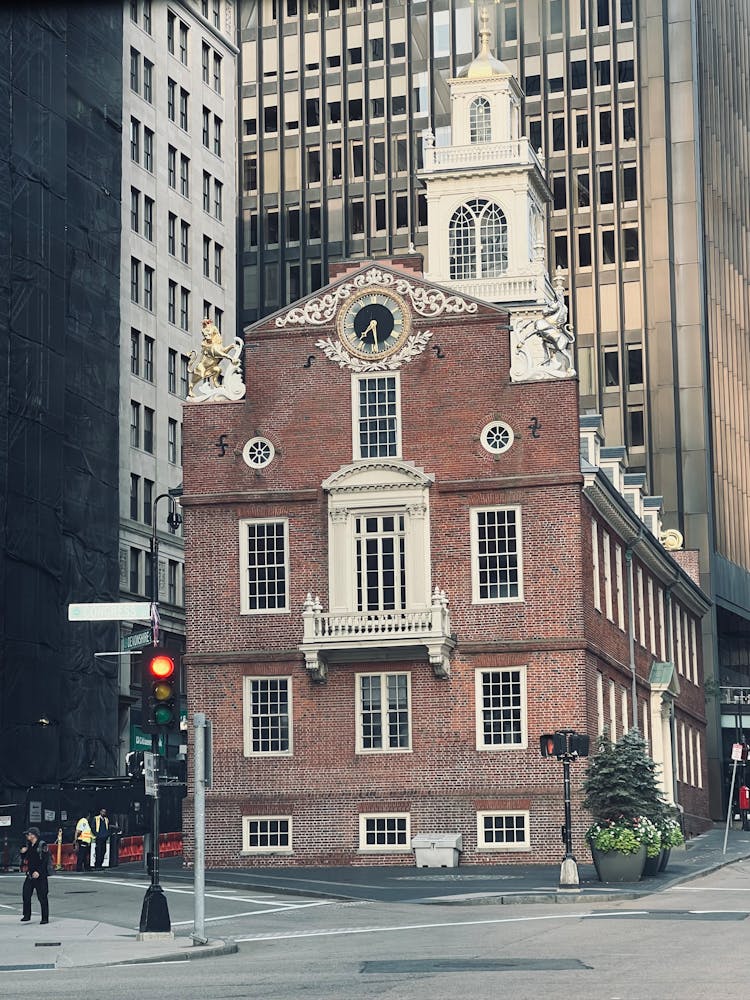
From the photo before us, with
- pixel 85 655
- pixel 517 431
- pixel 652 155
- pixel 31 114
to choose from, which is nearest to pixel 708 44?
pixel 652 155

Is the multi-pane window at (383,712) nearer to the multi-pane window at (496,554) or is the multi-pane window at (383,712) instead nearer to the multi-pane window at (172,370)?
the multi-pane window at (496,554)

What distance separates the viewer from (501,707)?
152 feet

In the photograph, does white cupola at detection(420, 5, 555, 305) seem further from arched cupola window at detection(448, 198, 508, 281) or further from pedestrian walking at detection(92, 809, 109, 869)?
pedestrian walking at detection(92, 809, 109, 869)

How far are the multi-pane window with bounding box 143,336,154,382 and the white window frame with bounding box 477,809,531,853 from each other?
44380 mm

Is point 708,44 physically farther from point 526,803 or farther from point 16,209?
point 526,803

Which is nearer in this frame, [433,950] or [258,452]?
[433,950]

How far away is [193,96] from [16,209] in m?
27.8

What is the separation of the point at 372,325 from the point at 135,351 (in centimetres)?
3903

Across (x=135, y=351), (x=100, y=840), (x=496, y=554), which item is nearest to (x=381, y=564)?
(x=496, y=554)

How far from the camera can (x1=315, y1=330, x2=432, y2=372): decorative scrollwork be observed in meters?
47.8

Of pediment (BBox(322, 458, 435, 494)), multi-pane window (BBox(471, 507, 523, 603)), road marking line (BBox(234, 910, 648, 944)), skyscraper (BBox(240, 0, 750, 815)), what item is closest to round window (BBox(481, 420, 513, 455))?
multi-pane window (BBox(471, 507, 523, 603))

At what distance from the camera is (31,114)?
70000 mm

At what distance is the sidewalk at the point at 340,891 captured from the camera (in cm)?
2406

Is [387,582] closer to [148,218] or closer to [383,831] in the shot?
[383,831]
